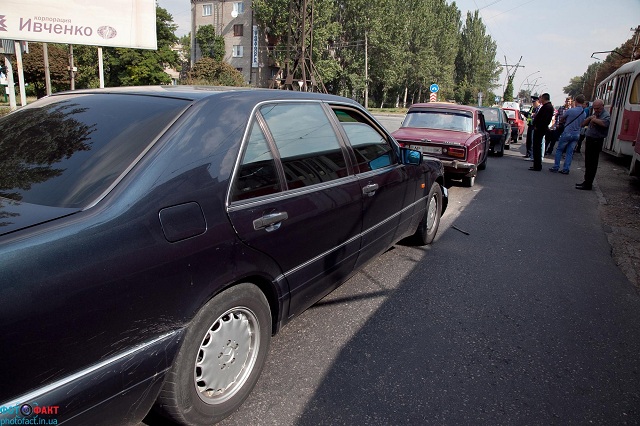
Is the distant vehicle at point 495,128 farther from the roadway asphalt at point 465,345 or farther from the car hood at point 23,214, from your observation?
the car hood at point 23,214

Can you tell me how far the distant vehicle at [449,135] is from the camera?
27.5 ft

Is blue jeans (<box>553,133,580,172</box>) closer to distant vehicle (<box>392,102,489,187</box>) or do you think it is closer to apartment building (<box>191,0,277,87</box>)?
distant vehicle (<box>392,102,489,187</box>)

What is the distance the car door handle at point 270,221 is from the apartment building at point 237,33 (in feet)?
163

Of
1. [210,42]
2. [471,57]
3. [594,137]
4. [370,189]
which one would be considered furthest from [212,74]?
[471,57]

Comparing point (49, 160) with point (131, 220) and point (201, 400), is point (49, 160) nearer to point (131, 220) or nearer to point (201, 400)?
point (131, 220)

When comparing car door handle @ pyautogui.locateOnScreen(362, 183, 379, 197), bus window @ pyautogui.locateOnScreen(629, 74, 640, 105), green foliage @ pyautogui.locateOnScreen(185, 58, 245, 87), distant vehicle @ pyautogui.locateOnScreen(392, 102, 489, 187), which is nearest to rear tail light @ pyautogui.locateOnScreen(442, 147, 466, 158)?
distant vehicle @ pyautogui.locateOnScreen(392, 102, 489, 187)

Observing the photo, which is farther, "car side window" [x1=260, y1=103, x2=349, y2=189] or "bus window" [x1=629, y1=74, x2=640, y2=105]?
"bus window" [x1=629, y1=74, x2=640, y2=105]

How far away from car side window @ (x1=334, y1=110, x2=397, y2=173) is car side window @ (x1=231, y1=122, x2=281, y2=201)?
1.06 meters

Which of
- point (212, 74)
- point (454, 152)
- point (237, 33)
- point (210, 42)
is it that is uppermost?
point (237, 33)

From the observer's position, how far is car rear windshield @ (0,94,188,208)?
1.81 m

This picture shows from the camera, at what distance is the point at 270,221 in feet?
7.77

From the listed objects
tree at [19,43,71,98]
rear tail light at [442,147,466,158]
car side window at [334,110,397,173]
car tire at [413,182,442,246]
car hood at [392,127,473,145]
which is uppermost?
tree at [19,43,71,98]

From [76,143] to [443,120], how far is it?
27.2ft

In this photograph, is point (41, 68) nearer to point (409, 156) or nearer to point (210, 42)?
point (210, 42)
